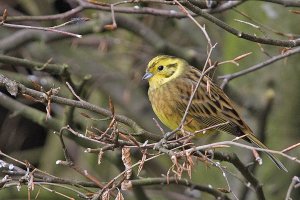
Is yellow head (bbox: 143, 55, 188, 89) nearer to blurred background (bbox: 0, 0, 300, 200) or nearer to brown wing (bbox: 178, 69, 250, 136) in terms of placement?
brown wing (bbox: 178, 69, 250, 136)

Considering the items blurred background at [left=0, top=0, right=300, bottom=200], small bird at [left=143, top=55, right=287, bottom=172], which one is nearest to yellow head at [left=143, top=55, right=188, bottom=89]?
small bird at [left=143, top=55, right=287, bottom=172]

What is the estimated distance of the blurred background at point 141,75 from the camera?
5020mm

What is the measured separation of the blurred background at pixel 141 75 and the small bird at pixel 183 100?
32cm

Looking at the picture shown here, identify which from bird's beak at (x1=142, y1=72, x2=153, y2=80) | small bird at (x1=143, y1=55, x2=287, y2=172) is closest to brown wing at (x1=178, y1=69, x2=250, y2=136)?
small bird at (x1=143, y1=55, x2=287, y2=172)

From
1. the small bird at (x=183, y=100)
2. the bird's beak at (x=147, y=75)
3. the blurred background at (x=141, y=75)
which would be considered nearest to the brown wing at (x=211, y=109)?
the small bird at (x=183, y=100)

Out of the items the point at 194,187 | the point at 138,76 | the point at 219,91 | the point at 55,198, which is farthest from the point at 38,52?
the point at 194,187

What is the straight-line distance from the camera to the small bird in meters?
4.50

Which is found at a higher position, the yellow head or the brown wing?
the yellow head

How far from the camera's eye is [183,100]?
15.0 ft

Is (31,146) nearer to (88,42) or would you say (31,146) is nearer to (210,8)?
(88,42)

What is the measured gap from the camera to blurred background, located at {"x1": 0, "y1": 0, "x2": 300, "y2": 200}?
5020mm

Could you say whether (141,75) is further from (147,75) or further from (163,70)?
(147,75)

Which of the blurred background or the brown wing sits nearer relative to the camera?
the brown wing

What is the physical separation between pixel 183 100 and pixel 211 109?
0.19 meters
